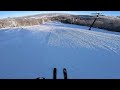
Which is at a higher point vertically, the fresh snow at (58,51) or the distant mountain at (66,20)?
the distant mountain at (66,20)

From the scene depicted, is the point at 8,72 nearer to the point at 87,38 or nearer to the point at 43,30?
the point at 43,30

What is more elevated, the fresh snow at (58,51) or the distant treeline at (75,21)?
the distant treeline at (75,21)

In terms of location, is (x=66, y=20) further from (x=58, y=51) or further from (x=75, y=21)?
(x=58, y=51)

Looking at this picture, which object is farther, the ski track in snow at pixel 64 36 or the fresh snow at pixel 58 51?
the ski track in snow at pixel 64 36

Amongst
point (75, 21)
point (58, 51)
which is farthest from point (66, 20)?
point (58, 51)

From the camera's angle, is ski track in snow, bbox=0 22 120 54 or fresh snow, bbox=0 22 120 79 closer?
fresh snow, bbox=0 22 120 79

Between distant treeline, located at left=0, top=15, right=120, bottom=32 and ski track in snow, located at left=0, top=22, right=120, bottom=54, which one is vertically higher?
distant treeline, located at left=0, top=15, right=120, bottom=32
